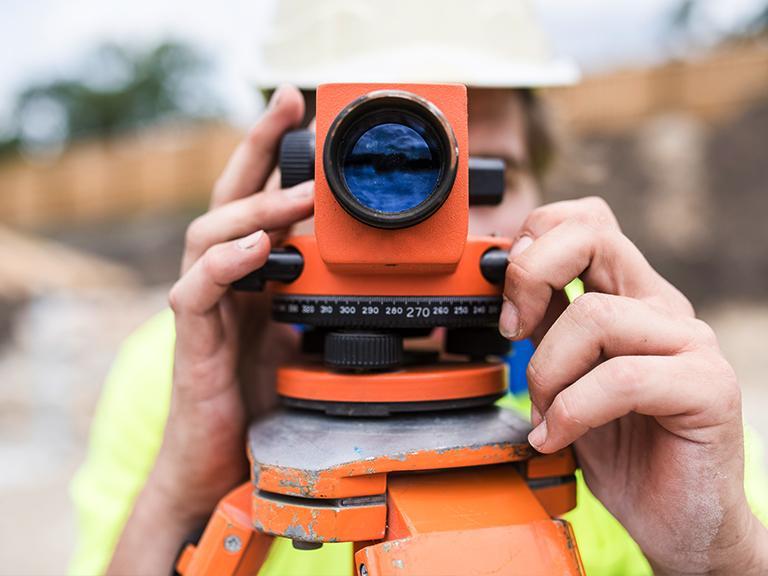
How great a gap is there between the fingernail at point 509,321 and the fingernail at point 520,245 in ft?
0.18

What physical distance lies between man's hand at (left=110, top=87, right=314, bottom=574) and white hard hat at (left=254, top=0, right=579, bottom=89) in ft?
1.01

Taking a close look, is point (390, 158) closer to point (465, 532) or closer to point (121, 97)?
point (465, 532)

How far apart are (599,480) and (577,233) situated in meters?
0.29

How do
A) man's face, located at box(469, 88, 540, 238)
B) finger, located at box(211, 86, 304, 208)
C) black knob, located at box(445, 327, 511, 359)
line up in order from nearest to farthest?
black knob, located at box(445, 327, 511, 359) → finger, located at box(211, 86, 304, 208) → man's face, located at box(469, 88, 540, 238)

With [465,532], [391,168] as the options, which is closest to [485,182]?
[391,168]

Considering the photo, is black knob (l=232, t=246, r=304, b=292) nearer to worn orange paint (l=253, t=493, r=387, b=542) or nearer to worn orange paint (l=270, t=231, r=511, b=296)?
worn orange paint (l=270, t=231, r=511, b=296)

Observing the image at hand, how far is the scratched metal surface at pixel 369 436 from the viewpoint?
0.69 m

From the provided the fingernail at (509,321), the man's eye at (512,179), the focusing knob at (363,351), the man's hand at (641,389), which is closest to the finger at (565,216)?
the man's hand at (641,389)

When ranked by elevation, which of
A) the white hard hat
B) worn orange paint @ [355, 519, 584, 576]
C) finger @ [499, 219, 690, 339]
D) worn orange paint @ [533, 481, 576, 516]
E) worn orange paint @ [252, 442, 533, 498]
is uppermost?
the white hard hat

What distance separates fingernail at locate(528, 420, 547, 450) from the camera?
72 cm

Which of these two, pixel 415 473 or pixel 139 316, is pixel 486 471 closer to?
pixel 415 473

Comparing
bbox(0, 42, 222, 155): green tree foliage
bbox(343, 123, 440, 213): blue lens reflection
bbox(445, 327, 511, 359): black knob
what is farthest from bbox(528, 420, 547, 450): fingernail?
bbox(0, 42, 222, 155): green tree foliage

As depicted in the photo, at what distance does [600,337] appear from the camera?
713 mm

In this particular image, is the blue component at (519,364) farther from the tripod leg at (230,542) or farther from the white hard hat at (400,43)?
the tripod leg at (230,542)
